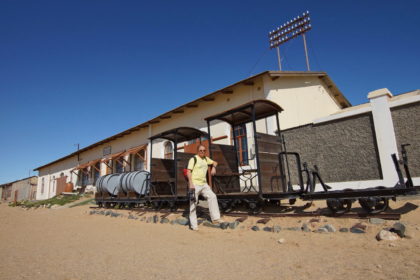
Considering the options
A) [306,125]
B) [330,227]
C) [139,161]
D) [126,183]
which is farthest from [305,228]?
[139,161]

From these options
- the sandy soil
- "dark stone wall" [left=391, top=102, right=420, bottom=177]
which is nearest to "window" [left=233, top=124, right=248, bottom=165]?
"dark stone wall" [left=391, top=102, right=420, bottom=177]

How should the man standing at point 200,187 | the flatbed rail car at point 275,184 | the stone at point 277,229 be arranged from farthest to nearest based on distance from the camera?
1. the man standing at point 200,187
2. the stone at point 277,229
3. the flatbed rail car at point 275,184

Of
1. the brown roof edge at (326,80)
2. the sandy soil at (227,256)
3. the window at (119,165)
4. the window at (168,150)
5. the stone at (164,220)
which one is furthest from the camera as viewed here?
the window at (119,165)

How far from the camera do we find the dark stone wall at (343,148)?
8872mm

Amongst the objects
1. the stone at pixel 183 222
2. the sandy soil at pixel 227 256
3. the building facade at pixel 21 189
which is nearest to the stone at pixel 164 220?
the stone at pixel 183 222

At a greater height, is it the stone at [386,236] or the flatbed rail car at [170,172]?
the flatbed rail car at [170,172]

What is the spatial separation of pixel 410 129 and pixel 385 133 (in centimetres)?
65

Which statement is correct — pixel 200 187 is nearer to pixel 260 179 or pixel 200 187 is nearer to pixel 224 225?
pixel 224 225

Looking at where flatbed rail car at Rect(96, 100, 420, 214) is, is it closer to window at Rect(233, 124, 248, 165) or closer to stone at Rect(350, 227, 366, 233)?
stone at Rect(350, 227, 366, 233)

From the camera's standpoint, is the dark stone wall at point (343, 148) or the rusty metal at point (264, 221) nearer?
the rusty metal at point (264, 221)

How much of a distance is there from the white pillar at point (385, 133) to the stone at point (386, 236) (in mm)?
5648

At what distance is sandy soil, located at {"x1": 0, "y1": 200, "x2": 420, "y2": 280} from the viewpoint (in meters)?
2.82

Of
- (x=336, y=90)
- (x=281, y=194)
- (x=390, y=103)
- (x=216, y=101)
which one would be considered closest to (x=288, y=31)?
(x=336, y=90)

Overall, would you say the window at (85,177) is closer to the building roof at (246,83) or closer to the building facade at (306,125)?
the building facade at (306,125)
